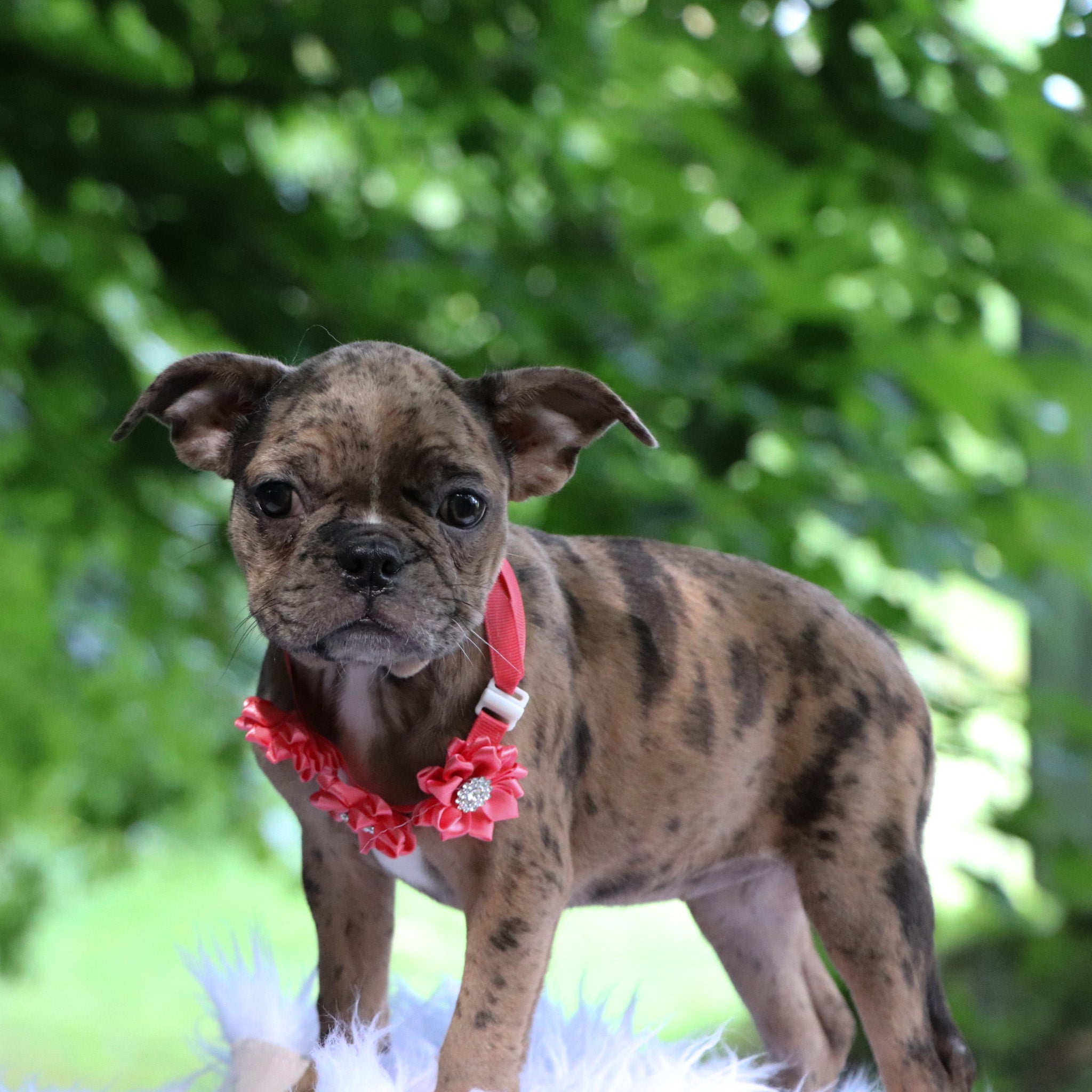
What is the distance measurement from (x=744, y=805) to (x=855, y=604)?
1121mm

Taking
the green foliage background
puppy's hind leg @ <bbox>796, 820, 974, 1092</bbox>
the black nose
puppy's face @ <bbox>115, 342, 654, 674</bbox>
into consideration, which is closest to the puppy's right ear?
puppy's face @ <bbox>115, 342, 654, 674</bbox>

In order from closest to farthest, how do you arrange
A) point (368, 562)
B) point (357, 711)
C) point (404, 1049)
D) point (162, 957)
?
point (368, 562) < point (357, 711) < point (404, 1049) < point (162, 957)

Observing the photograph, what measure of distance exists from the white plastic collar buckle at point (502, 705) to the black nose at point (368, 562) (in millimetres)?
142

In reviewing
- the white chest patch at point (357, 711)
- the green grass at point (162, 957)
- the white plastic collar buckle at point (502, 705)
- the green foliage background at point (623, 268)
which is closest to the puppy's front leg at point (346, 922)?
the white chest patch at point (357, 711)

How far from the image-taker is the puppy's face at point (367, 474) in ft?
3.48

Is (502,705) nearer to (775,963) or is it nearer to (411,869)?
(411,869)

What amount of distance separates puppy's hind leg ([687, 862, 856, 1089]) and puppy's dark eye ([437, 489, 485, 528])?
1.67 ft

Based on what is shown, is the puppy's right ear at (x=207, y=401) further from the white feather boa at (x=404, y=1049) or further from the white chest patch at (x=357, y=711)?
the white feather boa at (x=404, y=1049)

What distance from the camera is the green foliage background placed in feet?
7.32

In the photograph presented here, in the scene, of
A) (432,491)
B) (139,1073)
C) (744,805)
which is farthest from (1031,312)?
(139,1073)

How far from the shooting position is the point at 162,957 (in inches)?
157

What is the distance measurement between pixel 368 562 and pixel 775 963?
26.6 inches

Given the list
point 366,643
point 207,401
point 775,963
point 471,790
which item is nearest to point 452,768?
point 471,790

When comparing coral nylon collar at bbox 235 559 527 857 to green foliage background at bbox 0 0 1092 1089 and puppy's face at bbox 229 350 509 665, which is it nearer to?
puppy's face at bbox 229 350 509 665
